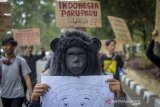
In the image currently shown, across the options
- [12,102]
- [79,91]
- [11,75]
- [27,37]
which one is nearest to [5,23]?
[11,75]

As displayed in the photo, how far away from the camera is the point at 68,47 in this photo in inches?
176

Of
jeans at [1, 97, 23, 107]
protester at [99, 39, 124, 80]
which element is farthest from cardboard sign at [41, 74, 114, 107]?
protester at [99, 39, 124, 80]

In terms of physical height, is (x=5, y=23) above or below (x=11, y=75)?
above

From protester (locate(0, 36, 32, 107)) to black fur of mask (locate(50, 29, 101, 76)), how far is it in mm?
2606

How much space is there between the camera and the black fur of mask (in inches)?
175

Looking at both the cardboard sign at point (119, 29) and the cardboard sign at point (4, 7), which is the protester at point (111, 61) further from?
the cardboard sign at point (4, 7)

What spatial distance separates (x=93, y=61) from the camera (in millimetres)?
4441

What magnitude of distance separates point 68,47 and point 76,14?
4502mm

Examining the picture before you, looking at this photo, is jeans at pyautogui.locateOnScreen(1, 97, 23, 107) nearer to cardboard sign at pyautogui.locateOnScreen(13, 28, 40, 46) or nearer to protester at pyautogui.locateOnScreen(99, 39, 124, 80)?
protester at pyautogui.locateOnScreen(99, 39, 124, 80)

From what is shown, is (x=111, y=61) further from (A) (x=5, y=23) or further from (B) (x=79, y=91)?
(B) (x=79, y=91)

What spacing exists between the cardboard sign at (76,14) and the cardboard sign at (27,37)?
3.50 meters

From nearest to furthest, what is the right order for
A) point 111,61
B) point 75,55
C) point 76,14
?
point 75,55 < point 76,14 < point 111,61

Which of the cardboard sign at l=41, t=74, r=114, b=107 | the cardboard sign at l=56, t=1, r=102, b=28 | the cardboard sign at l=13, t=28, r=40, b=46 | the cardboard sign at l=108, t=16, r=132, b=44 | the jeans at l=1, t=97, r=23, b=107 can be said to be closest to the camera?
the cardboard sign at l=41, t=74, r=114, b=107

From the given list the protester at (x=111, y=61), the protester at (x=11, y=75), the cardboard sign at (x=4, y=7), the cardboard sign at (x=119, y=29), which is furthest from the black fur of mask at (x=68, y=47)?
the cardboard sign at (x=119, y=29)
